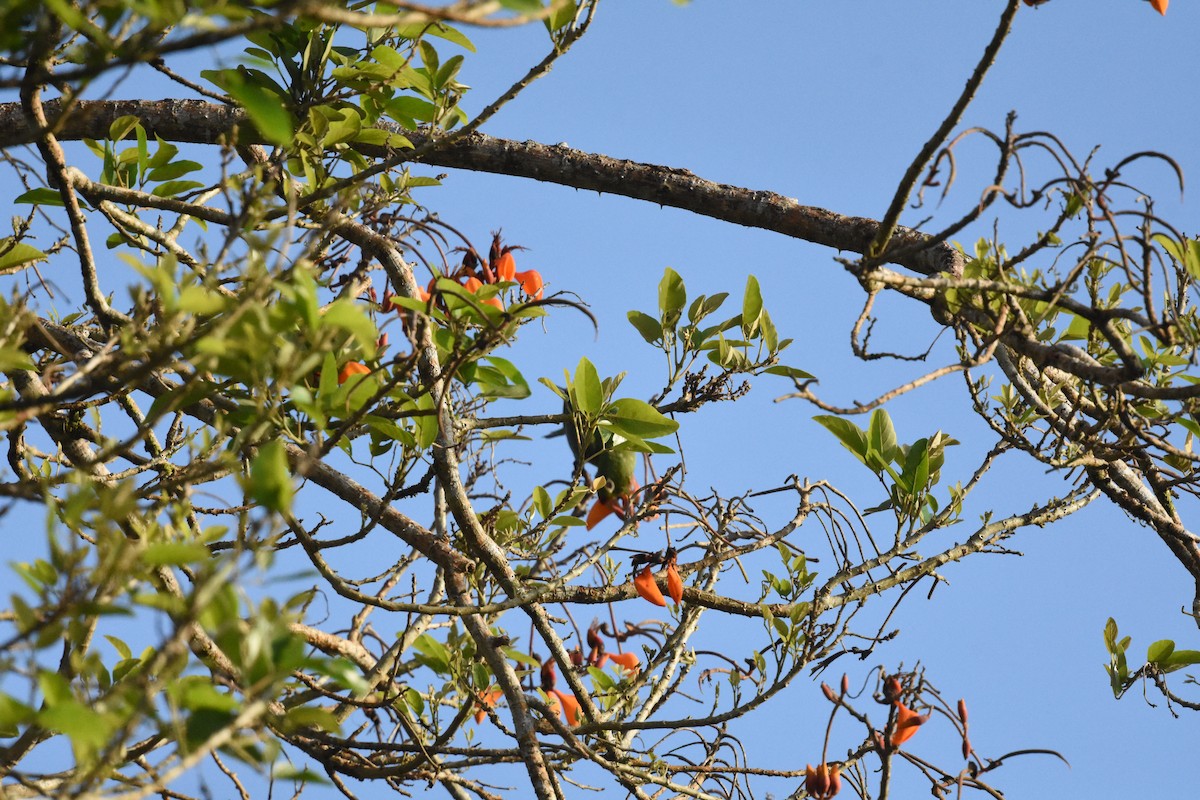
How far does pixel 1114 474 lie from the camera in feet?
6.55

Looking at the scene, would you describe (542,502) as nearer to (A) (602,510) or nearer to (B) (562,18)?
(A) (602,510)

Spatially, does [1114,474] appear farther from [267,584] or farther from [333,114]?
[267,584]

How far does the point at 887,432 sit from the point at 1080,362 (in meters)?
0.58

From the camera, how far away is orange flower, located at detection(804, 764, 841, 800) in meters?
1.83

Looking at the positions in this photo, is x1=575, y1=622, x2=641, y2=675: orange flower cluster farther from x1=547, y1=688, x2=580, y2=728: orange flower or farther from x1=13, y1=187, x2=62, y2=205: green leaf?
x1=13, y1=187, x2=62, y2=205: green leaf

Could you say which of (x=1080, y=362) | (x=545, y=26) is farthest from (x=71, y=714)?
(x=1080, y=362)

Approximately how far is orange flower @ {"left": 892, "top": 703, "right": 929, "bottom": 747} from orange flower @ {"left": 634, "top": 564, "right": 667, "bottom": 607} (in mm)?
421

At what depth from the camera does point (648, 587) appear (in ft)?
5.92

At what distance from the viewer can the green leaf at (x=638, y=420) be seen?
163cm

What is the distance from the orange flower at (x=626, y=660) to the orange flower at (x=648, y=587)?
0.49 m

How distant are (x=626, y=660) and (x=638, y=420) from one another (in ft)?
2.70

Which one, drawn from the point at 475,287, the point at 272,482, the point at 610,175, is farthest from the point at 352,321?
the point at 610,175

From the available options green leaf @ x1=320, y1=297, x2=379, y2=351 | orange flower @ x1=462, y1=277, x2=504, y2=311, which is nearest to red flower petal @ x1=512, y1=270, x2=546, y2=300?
orange flower @ x1=462, y1=277, x2=504, y2=311

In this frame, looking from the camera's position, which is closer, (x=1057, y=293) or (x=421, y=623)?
(x=1057, y=293)
